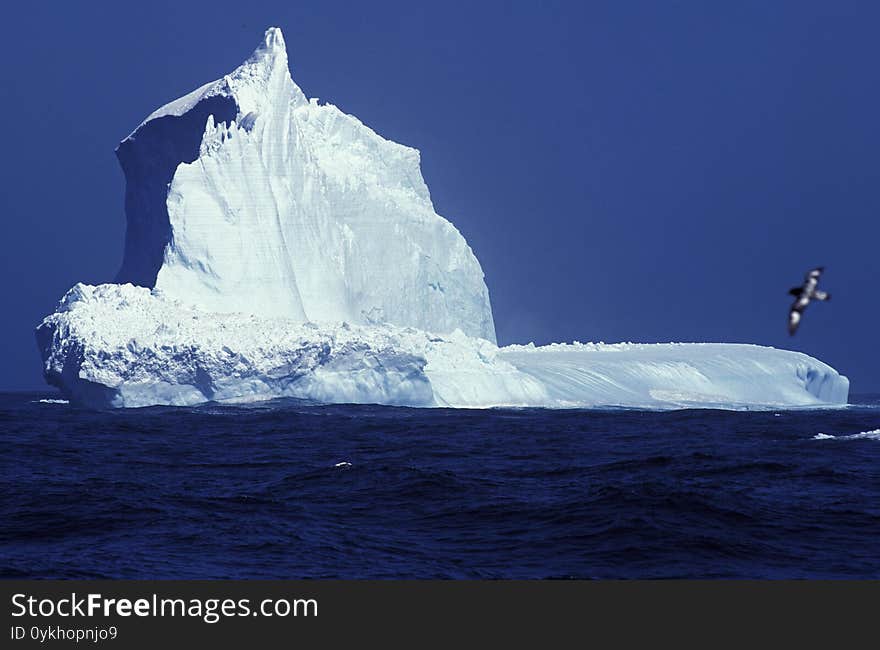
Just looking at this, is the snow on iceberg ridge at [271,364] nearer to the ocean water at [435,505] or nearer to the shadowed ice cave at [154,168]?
the shadowed ice cave at [154,168]

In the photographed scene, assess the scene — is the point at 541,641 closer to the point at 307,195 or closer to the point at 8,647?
the point at 8,647

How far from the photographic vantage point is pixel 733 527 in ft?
41.8

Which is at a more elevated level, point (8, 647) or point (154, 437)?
point (154, 437)

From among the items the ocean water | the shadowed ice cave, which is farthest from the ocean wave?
the shadowed ice cave

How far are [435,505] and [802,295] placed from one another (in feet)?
23.2

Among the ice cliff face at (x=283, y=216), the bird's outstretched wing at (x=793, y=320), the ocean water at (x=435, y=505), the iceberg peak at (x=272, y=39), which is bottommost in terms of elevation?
the ocean water at (x=435, y=505)

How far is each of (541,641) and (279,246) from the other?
30.8 m

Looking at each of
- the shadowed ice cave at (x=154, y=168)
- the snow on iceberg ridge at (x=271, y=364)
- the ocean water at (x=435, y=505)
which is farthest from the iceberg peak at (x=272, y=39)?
the ocean water at (x=435, y=505)

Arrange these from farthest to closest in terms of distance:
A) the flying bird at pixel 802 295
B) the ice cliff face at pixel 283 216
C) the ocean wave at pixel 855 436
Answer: the ice cliff face at pixel 283 216 → the ocean wave at pixel 855 436 → the flying bird at pixel 802 295

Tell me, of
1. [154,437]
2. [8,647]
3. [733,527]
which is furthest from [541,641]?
[154,437]

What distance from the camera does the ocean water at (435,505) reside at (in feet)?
36.4

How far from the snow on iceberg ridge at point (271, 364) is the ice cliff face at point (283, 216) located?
2.25 m

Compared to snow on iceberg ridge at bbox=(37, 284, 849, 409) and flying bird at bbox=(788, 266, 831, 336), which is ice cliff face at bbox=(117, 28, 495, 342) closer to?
snow on iceberg ridge at bbox=(37, 284, 849, 409)

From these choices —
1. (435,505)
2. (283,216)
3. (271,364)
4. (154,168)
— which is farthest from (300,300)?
(435,505)
